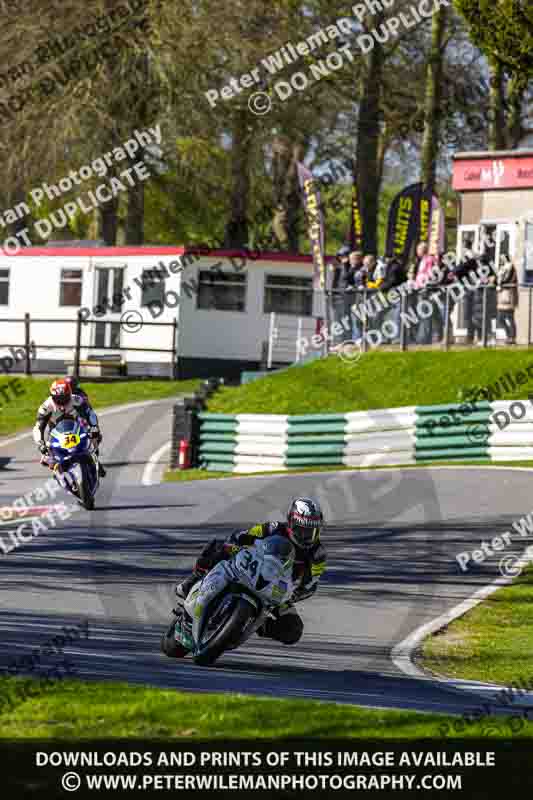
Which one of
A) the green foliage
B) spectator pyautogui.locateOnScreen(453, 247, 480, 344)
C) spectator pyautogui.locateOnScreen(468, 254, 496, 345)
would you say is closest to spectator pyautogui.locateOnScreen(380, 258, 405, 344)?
spectator pyautogui.locateOnScreen(453, 247, 480, 344)

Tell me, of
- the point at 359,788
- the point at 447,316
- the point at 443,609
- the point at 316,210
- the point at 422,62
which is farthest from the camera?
the point at 422,62

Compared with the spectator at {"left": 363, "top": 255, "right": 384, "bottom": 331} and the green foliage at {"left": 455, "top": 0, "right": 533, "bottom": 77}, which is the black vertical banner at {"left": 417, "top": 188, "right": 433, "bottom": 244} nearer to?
the spectator at {"left": 363, "top": 255, "right": 384, "bottom": 331}

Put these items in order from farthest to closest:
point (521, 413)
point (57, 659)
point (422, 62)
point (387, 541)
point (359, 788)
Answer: point (422, 62)
point (521, 413)
point (387, 541)
point (57, 659)
point (359, 788)

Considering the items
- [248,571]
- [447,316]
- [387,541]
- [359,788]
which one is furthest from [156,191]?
[359,788]

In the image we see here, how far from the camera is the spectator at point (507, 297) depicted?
25.0 m

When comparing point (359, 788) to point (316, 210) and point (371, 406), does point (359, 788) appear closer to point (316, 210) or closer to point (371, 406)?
point (371, 406)

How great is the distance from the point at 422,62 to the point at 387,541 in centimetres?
3111

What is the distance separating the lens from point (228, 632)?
992 cm

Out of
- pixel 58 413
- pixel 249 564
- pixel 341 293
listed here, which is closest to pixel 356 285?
pixel 341 293

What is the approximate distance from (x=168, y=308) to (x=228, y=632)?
28.2 meters

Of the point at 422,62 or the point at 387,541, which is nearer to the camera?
the point at 387,541

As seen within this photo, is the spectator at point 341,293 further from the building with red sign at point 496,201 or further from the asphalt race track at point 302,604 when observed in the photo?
the asphalt race track at point 302,604

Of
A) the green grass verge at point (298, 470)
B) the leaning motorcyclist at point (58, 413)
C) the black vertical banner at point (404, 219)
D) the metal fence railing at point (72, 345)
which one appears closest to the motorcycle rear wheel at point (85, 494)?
the leaning motorcyclist at point (58, 413)

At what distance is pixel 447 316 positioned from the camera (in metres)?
25.8
